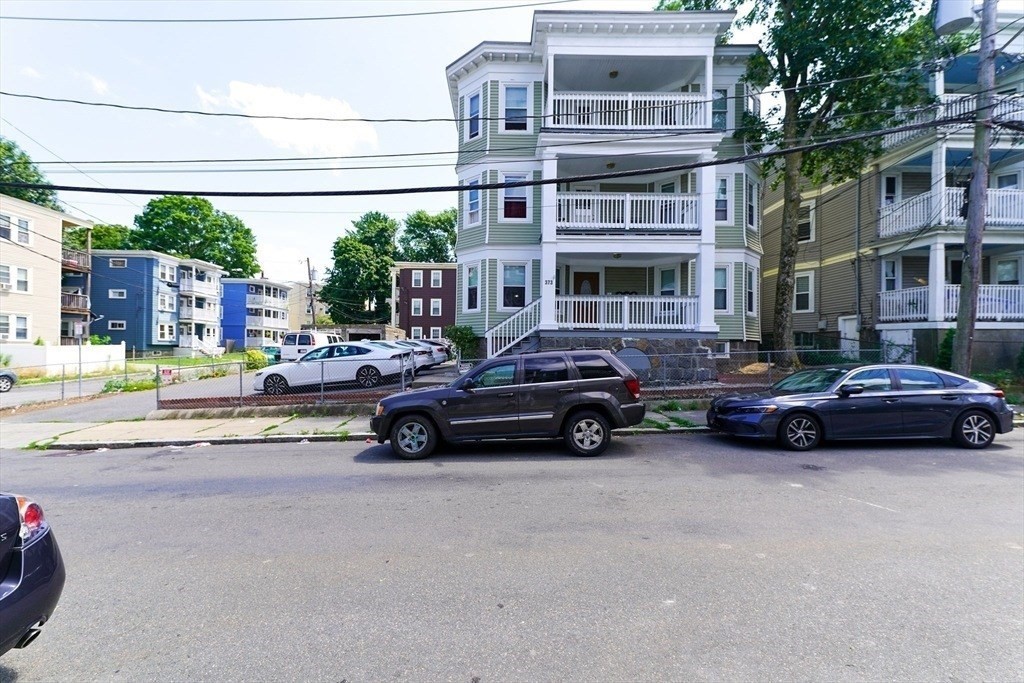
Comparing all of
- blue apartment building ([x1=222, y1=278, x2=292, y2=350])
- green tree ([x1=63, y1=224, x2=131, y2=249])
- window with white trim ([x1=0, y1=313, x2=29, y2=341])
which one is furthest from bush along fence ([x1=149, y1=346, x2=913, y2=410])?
green tree ([x1=63, y1=224, x2=131, y2=249])

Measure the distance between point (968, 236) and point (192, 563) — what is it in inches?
574

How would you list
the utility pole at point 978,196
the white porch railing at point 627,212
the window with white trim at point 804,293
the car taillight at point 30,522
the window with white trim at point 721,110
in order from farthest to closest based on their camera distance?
1. the window with white trim at point 804,293
2. the window with white trim at point 721,110
3. the white porch railing at point 627,212
4. the utility pole at point 978,196
5. the car taillight at point 30,522

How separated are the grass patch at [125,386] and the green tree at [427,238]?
1603 inches

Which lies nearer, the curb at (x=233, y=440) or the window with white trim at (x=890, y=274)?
the curb at (x=233, y=440)

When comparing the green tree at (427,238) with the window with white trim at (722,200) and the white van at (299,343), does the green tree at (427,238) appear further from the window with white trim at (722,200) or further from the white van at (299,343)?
the window with white trim at (722,200)

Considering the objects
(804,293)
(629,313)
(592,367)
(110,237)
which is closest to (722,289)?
(629,313)

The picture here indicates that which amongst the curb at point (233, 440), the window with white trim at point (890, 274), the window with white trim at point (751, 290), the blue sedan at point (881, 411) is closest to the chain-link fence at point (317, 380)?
the curb at point (233, 440)

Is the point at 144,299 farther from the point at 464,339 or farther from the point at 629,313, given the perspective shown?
the point at 629,313

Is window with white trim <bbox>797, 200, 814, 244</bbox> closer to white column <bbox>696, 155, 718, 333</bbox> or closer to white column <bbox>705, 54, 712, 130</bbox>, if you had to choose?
white column <bbox>705, 54, 712, 130</bbox>

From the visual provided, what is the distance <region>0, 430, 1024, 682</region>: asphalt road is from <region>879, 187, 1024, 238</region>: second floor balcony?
12.9 m

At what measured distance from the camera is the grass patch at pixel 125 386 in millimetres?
20094

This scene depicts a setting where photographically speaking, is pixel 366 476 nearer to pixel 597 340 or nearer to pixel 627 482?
pixel 627 482

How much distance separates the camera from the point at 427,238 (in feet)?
199

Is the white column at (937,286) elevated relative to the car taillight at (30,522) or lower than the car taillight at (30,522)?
elevated
